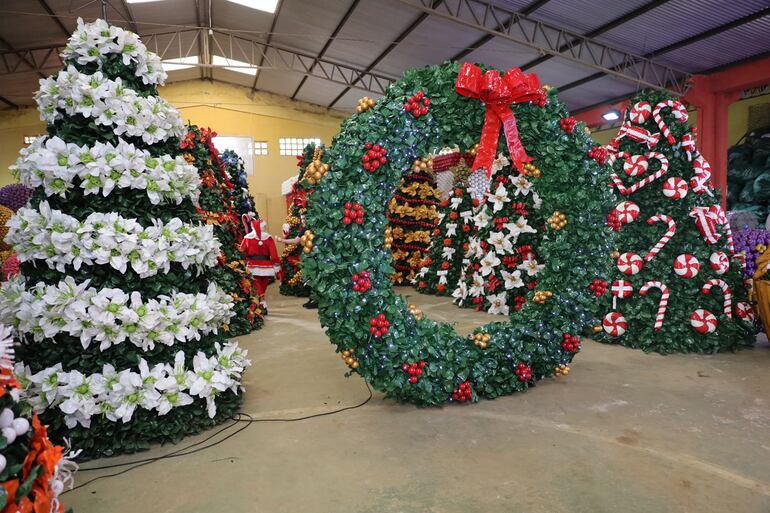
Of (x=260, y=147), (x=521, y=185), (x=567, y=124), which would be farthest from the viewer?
(x=260, y=147)

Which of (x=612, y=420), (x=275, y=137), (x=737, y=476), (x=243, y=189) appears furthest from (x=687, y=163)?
(x=275, y=137)

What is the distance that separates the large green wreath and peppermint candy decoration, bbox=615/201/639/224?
43.7 inches

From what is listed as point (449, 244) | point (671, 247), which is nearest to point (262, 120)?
point (449, 244)

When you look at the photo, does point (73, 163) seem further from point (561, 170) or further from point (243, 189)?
point (243, 189)

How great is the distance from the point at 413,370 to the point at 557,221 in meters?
1.56

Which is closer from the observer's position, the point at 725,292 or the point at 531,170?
the point at 531,170

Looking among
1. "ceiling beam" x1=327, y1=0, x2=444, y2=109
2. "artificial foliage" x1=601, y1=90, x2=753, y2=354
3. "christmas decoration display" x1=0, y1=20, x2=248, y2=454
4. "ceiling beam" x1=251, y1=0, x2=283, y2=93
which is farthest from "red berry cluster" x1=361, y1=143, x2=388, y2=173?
"ceiling beam" x1=251, y1=0, x2=283, y2=93

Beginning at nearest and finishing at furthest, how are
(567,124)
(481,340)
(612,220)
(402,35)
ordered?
1. (481,340)
2. (567,124)
3. (612,220)
4. (402,35)

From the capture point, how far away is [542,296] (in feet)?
12.2

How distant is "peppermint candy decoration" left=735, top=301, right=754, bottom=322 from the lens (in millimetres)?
4676

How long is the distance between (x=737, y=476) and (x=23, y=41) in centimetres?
1336

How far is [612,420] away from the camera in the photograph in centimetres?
314

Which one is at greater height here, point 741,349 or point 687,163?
point 687,163

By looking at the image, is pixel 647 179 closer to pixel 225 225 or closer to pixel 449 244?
pixel 449 244
